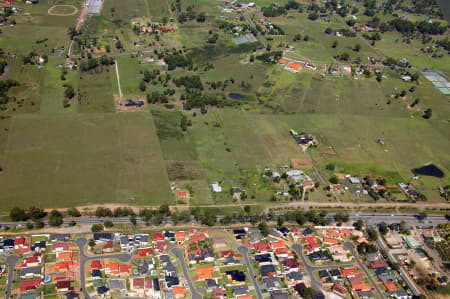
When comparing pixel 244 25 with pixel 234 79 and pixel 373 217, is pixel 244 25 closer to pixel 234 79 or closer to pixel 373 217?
pixel 234 79

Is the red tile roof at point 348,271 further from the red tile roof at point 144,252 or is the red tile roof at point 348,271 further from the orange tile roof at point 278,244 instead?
the red tile roof at point 144,252

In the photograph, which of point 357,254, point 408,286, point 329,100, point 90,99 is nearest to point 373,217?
point 357,254

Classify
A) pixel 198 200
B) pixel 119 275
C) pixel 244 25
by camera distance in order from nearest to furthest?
pixel 119 275 < pixel 198 200 < pixel 244 25

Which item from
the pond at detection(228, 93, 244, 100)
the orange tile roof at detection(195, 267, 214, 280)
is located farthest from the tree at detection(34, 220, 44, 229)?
the pond at detection(228, 93, 244, 100)

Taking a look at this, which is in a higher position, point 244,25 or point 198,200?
point 244,25

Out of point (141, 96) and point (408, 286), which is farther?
point (141, 96)

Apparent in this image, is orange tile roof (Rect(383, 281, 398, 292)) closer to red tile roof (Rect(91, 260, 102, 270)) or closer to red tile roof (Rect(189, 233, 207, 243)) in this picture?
red tile roof (Rect(189, 233, 207, 243))

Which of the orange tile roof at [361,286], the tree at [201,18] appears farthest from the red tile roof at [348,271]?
the tree at [201,18]
